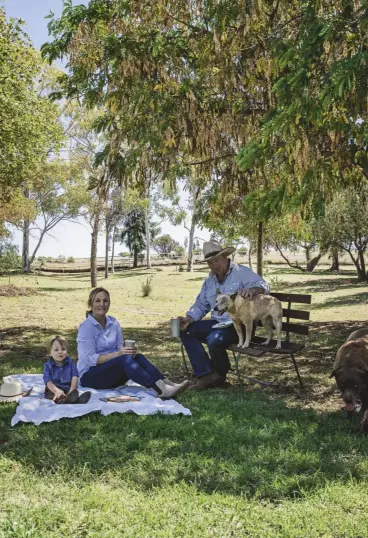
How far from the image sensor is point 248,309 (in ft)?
24.6

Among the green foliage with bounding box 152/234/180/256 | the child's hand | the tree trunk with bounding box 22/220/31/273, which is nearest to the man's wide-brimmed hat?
the child's hand

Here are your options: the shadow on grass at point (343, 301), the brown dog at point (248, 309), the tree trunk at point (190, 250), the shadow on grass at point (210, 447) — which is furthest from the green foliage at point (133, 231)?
the shadow on grass at point (210, 447)

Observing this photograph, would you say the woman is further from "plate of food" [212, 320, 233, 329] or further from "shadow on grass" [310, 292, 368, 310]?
"shadow on grass" [310, 292, 368, 310]

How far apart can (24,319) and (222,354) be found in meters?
10.0

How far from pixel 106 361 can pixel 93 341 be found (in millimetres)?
321

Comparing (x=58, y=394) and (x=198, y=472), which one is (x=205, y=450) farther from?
(x=58, y=394)

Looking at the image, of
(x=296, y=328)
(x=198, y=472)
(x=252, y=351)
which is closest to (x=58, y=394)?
(x=198, y=472)

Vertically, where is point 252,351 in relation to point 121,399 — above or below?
above

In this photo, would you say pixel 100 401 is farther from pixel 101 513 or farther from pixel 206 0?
pixel 206 0

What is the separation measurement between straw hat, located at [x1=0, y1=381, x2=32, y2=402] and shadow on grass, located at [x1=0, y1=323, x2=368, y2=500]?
0.20 meters

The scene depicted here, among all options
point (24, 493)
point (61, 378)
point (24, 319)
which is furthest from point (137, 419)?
point (24, 319)

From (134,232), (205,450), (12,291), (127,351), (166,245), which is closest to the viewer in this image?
(205,450)

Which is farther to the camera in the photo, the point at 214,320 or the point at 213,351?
the point at 214,320

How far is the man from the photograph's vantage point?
25.1 ft
